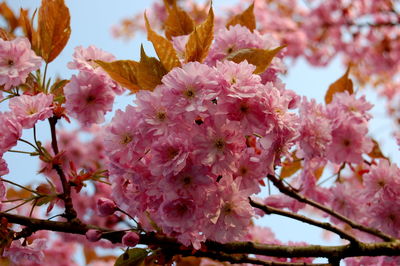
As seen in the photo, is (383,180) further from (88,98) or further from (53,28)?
(53,28)

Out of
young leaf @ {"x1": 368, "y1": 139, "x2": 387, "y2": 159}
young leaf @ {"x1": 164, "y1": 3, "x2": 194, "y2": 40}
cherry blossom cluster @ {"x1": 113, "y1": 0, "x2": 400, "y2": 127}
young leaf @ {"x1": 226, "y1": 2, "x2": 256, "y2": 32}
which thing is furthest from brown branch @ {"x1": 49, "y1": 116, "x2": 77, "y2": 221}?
cherry blossom cluster @ {"x1": 113, "y1": 0, "x2": 400, "y2": 127}

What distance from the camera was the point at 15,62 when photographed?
3.91ft

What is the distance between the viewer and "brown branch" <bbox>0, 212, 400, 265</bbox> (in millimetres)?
1052

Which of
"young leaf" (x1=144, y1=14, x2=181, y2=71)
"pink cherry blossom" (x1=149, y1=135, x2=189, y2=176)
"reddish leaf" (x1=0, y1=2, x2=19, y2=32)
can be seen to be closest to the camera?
"pink cherry blossom" (x1=149, y1=135, x2=189, y2=176)

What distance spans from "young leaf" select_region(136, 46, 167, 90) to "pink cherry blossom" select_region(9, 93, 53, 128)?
300 millimetres

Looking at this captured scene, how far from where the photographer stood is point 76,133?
2811 mm

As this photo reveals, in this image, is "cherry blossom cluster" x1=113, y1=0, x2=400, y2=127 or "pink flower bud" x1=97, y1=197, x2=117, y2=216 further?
"cherry blossom cluster" x1=113, y1=0, x2=400, y2=127

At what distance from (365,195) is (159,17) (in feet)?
18.4

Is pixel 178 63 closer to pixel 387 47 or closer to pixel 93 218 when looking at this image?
pixel 93 218

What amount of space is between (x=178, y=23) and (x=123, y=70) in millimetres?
533

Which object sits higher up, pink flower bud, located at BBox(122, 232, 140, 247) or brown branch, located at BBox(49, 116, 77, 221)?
brown branch, located at BBox(49, 116, 77, 221)

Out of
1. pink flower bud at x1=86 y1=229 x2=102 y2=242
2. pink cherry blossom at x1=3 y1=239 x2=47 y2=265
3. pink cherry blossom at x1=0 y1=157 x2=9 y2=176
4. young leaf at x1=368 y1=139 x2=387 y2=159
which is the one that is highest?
young leaf at x1=368 y1=139 x2=387 y2=159

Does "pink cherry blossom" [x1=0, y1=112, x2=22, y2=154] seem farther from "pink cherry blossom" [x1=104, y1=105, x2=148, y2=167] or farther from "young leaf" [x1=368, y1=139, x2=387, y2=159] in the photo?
"young leaf" [x1=368, y1=139, x2=387, y2=159]

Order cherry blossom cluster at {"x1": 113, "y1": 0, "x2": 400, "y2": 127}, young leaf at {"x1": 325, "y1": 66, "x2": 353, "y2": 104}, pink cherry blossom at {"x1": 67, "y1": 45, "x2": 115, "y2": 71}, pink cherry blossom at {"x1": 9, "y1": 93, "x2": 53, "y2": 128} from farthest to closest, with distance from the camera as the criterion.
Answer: cherry blossom cluster at {"x1": 113, "y1": 0, "x2": 400, "y2": 127}
young leaf at {"x1": 325, "y1": 66, "x2": 353, "y2": 104}
pink cherry blossom at {"x1": 67, "y1": 45, "x2": 115, "y2": 71}
pink cherry blossom at {"x1": 9, "y1": 93, "x2": 53, "y2": 128}
